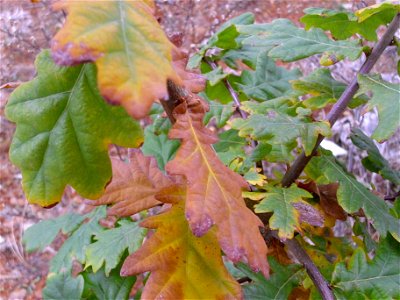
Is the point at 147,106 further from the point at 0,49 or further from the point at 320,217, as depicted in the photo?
the point at 0,49

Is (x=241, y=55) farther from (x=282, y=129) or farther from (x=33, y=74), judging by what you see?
(x=33, y=74)

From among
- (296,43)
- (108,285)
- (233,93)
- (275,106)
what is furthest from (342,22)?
(108,285)

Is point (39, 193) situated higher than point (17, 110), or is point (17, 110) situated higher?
point (17, 110)

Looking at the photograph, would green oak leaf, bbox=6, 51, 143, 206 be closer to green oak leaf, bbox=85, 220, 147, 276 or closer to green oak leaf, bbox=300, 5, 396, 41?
green oak leaf, bbox=85, 220, 147, 276

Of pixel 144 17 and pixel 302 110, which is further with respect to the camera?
pixel 302 110

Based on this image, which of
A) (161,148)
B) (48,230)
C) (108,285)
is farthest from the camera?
(48,230)

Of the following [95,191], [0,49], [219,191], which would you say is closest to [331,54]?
[219,191]

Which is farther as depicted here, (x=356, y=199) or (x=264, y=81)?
(x=264, y=81)

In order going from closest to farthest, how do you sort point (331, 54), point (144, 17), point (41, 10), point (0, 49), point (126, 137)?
1. point (144, 17)
2. point (126, 137)
3. point (331, 54)
4. point (0, 49)
5. point (41, 10)

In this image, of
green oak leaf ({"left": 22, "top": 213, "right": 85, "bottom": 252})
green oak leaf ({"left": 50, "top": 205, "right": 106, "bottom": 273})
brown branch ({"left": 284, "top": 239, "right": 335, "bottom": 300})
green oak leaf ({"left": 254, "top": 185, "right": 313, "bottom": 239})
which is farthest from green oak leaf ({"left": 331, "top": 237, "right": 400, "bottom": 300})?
green oak leaf ({"left": 22, "top": 213, "right": 85, "bottom": 252})
